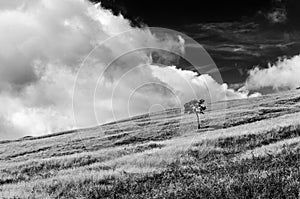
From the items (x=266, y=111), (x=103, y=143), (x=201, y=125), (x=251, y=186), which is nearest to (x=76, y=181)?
(x=251, y=186)

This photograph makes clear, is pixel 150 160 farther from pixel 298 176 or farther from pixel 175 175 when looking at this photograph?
pixel 298 176

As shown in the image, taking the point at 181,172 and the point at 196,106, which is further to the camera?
the point at 196,106

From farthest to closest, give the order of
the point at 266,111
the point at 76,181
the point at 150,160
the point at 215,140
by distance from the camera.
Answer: the point at 266,111, the point at 215,140, the point at 150,160, the point at 76,181

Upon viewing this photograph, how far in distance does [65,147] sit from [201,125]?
23.5 meters

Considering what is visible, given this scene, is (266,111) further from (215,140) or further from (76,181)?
(76,181)

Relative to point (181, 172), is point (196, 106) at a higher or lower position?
higher

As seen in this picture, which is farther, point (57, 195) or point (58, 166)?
point (58, 166)

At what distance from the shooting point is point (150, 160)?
20.2 meters

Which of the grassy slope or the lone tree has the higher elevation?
the lone tree

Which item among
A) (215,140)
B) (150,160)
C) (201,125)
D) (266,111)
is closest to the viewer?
(150,160)

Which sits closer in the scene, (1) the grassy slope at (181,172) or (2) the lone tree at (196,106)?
(1) the grassy slope at (181,172)

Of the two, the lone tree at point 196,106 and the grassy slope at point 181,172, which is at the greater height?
the lone tree at point 196,106

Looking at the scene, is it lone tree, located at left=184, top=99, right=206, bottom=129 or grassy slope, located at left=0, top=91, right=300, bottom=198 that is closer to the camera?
grassy slope, located at left=0, top=91, right=300, bottom=198

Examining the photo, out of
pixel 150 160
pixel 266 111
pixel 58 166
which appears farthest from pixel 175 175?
pixel 266 111
